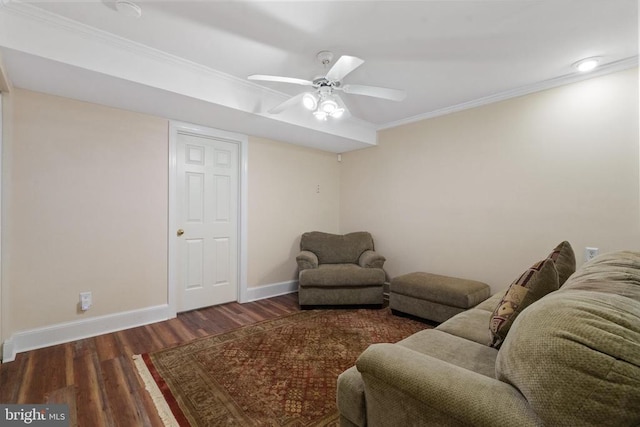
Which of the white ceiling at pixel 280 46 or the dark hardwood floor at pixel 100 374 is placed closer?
the dark hardwood floor at pixel 100 374

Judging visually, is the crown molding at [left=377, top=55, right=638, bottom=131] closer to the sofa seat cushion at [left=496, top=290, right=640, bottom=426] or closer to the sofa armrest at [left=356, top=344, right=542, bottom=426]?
the sofa seat cushion at [left=496, top=290, right=640, bottom=426]

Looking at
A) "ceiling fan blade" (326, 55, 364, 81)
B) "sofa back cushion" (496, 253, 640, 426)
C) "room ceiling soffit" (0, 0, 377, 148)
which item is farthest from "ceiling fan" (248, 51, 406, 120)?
"sofa back cushion" (496, 253, 640, 426)

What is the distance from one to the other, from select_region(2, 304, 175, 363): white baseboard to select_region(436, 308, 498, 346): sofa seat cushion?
9.28ft

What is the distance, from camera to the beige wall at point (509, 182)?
7.83 feet

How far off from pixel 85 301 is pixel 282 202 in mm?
2419

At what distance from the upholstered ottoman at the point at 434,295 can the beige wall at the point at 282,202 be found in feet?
5.56

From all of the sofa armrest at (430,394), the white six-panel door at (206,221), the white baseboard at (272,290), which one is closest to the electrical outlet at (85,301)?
the white six-panel door at (206,221)

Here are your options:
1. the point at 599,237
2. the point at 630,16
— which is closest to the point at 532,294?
the point at 599,237

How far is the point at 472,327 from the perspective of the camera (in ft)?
5.73

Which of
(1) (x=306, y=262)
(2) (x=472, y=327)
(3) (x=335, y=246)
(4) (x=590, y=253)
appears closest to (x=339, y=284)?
(1) (x=306, y=262)

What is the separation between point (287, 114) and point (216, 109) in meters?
0.76

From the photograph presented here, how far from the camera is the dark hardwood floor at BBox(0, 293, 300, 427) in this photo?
5.48 feet

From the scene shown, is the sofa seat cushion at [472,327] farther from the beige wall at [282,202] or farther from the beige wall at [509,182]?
the beige wall at [282,202]

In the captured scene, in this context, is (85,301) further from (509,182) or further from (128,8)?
(509,182)
